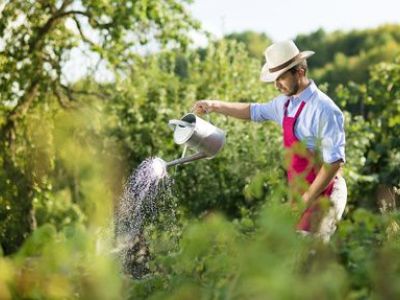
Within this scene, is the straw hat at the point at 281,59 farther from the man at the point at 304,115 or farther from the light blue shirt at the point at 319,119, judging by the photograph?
the light blue shirt at the point at 319,119

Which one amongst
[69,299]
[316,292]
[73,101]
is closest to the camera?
[316,292]

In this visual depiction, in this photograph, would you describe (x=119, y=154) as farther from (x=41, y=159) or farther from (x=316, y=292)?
(x=316, y=292)

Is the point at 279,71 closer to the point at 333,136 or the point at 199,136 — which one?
the point at 333,136

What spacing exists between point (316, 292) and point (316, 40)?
71.8 meters

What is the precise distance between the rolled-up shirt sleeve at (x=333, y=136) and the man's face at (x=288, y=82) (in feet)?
0.76

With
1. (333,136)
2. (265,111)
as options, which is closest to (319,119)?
(333,136)

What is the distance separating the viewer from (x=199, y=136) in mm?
4484

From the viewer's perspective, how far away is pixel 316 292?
4.85 feet

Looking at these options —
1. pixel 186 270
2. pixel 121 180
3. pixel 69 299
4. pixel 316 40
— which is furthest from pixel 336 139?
pixel 316 40

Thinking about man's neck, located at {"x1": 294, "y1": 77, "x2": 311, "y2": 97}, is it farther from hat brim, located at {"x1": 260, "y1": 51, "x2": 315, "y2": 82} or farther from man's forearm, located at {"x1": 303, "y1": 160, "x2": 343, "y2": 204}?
man's forearm, located at {"x1": 303, "y1": 160, "x2": 343, "y2": 204}

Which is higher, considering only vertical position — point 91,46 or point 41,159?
point 91,46

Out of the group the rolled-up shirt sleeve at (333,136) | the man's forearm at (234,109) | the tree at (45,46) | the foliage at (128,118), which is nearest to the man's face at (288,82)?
the rolled-up shirt sleeve at (333,136)

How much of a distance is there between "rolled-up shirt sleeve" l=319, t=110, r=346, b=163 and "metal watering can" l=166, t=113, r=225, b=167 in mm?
859

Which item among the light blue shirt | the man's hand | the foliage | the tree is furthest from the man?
the tree
